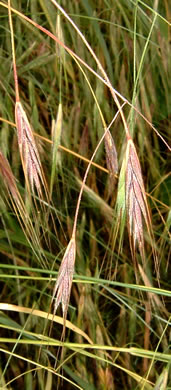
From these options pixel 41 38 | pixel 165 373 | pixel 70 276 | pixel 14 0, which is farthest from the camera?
pixel 41 38

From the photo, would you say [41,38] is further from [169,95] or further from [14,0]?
[169,95]

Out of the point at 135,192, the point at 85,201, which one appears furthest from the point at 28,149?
the point at 85,201

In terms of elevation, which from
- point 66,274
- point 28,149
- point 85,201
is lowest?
point 85,201

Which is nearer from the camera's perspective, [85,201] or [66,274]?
[66,274]

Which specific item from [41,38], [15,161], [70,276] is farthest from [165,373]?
[41,38]

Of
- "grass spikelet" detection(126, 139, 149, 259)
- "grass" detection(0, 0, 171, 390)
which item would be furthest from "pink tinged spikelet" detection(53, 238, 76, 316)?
"grass" detection(0, 0, 171, 390)

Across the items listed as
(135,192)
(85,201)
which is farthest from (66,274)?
(85,201)

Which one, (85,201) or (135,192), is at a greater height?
(135,192)

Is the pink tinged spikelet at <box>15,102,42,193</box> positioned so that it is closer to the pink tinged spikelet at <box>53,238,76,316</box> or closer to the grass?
the pink tinged spikelet at <box>53,238,76,316</box>

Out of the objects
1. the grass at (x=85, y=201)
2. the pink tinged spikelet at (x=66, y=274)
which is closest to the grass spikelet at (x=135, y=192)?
the pink tinged spikelet at (x=66, y=274)

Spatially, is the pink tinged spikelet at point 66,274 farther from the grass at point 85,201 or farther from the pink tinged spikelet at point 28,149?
the grass at point 85,201

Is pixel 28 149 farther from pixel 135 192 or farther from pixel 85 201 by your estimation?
pixel 85 201
